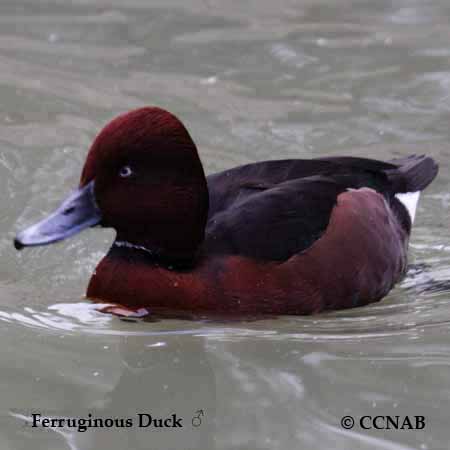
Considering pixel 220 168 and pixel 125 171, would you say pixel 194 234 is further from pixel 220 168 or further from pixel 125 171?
pixel 220 168

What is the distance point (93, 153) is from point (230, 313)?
0.87 meters

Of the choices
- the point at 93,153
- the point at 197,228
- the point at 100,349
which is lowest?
the point at 100,349

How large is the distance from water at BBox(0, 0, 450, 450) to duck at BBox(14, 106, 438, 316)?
12 cm

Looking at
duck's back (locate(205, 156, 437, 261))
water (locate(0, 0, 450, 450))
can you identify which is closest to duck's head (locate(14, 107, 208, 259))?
duck's back (locate(205, 156, 437, 261))

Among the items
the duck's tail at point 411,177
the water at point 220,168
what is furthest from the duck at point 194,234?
the duck's tail at point 411,177

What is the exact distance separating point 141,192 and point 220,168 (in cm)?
225

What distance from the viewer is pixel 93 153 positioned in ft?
15.4

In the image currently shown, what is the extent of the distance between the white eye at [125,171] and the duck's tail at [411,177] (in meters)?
1.74

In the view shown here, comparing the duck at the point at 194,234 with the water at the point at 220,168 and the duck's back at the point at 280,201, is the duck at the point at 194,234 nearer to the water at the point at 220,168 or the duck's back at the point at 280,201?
the duck's back at the point at 280,201

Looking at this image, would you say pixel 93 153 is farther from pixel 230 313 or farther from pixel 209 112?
pixel 209 112

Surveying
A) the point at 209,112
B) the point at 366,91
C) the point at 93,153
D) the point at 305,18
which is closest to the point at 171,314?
the point at 93,153

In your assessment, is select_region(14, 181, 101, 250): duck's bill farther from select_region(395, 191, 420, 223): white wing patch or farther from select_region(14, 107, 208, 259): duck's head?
select_region(395, 191, 420, 223): white wing patch

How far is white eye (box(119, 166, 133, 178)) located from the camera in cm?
477

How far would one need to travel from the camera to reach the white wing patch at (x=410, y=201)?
6.05 meters
